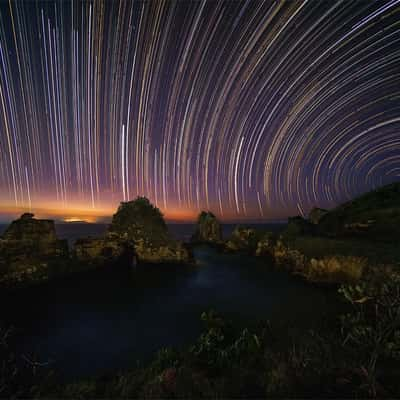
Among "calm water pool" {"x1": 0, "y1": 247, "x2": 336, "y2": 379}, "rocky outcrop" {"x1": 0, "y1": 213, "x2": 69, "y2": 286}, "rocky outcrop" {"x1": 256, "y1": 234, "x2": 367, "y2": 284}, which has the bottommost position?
"calm water pool" {"x1": 0, "y1": 247, "x2": 336, "y2": 379}

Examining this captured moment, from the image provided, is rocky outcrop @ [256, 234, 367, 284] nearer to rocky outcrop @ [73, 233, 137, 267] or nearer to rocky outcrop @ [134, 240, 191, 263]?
rocky outcrop @ [134, 240, 191, 263]

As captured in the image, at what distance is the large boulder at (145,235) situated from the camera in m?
31.8

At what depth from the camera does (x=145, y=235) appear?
3288 centimetres

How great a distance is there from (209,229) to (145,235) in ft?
94.5

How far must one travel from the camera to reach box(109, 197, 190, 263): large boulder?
31.8m

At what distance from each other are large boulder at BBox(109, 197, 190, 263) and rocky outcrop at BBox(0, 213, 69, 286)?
10038mm

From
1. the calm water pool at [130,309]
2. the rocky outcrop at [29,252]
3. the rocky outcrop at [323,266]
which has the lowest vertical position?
the calm water pool at [130,309]

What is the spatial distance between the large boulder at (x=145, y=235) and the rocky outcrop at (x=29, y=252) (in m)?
10.0

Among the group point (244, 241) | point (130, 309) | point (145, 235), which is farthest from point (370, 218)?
point (145, 235)

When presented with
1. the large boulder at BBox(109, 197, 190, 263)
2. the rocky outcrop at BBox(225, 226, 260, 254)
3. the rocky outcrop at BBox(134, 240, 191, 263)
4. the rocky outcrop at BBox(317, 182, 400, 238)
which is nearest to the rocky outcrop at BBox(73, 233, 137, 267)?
the large boulder at BBox(109, 197, 190, 263)

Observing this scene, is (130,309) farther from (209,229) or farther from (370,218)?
(209,229)

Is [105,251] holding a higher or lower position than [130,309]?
higher

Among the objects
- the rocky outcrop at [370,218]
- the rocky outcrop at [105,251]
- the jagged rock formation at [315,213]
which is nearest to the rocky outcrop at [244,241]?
the rocky outcrop at [370,218]

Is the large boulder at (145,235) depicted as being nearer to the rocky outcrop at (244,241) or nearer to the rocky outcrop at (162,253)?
the rocky outcrop at (162,253)
